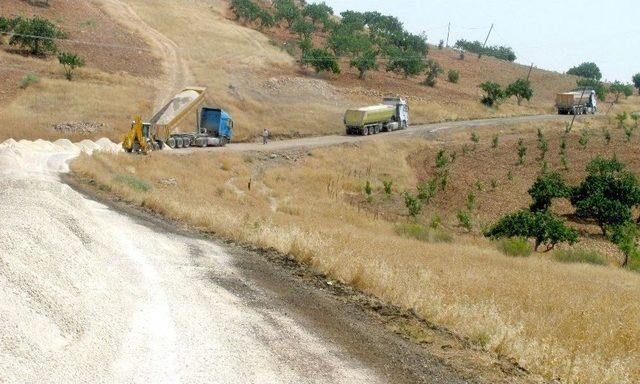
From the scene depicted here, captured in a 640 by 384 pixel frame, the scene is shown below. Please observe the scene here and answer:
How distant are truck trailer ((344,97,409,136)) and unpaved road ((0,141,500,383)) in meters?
49.3

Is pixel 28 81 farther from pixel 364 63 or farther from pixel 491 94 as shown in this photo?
pixel 491 94

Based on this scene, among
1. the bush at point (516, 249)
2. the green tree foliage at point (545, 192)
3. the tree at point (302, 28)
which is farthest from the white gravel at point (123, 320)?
the tree at point (302, 28)

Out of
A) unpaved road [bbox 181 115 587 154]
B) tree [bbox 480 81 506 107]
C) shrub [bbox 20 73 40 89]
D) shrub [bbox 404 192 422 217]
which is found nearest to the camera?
shrub [bbox 404 192 422 217]

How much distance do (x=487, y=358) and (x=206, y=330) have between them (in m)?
4.29

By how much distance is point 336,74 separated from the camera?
290 ft

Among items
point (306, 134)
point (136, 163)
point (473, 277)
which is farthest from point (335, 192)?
point (473, 277)

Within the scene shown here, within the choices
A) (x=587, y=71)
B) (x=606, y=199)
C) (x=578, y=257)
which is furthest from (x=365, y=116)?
(x=587, y=71)

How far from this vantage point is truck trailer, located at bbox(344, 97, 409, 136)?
Answer: 62.7m

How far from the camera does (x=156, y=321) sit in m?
10.1

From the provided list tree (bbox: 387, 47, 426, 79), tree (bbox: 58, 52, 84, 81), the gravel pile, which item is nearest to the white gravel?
the gravel pile

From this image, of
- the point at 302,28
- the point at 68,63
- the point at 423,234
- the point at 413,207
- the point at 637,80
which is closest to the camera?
the point at 423,234

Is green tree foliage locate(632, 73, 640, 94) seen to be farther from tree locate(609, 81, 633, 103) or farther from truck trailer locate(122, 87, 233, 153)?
truck trailer locate(122, 87, 233, 153)

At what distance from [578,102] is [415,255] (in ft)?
252

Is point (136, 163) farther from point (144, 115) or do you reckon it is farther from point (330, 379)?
point (330, 379)
